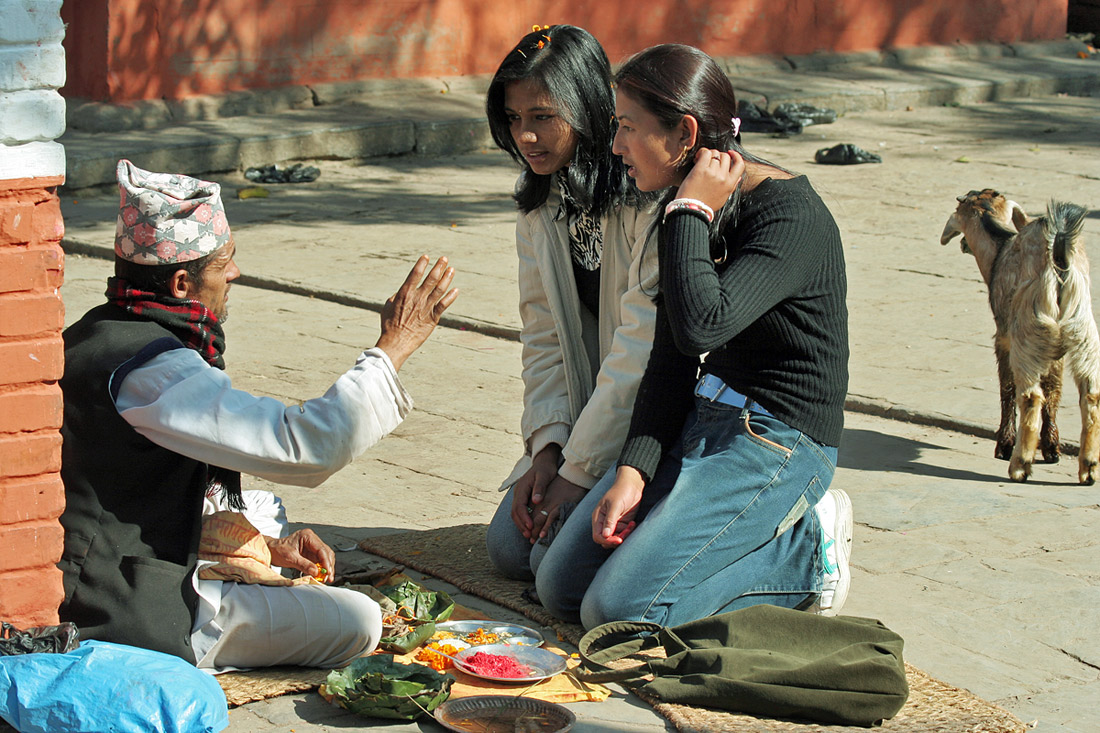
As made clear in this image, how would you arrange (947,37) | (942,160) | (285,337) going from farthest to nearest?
(947,37) < (942,160) < (285,337)

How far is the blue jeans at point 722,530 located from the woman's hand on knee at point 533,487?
0.37 m

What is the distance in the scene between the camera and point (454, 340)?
721 centimetres

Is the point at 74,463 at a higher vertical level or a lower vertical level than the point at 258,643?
higher

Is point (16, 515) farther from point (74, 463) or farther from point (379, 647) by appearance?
point (379, 647)

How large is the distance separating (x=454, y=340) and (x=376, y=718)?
4.12 metres

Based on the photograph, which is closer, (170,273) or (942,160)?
(170,273)

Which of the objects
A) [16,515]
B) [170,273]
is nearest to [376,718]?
[16,515]

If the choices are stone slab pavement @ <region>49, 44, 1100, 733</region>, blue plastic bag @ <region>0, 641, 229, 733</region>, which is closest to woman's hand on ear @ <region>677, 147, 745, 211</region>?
stone slab pavement @ <region>49, 44, 1100, 733</region>

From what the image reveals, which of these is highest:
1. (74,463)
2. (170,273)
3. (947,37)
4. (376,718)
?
(947,37)

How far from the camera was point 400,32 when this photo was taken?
13.6 metres

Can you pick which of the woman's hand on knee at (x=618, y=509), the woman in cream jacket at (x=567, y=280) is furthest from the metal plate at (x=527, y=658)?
the woman in cream jacket at (x=567, y=280)

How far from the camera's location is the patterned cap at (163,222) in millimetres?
3090

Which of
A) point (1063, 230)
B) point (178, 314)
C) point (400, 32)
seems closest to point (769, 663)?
point (178, 314)

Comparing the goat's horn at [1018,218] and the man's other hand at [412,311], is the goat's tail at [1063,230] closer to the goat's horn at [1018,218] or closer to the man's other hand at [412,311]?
the goat's horn at [1018,218]
